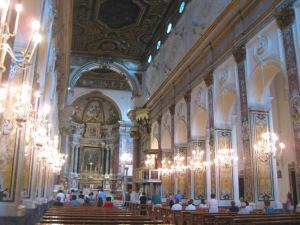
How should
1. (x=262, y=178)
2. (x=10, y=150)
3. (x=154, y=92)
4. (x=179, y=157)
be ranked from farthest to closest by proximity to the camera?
(x=154, y=92)
(x=179, y=157)
(x=262, y=178)
(x=10, y=150)

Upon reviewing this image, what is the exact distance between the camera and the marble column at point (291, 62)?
7.92m

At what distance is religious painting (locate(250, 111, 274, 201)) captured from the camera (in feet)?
31.4

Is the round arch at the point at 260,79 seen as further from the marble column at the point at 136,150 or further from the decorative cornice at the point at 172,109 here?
the marble column at the point at 136,150

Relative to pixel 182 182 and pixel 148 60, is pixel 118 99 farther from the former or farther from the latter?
pixel 182 182

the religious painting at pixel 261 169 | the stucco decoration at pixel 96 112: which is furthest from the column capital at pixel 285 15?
the stucco decoration at pixel 96 112

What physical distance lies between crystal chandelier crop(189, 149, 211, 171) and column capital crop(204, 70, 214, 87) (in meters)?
2.92

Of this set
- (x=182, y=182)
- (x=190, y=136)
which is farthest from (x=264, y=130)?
(x=182, y=182)

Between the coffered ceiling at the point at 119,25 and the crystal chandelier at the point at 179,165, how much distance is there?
766cm

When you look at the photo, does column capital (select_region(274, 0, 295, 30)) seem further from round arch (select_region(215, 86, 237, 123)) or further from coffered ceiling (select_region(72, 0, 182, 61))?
coffered ceiling (select_region(72, 0, 182, 61))

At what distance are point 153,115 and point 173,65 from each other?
16.3 ft

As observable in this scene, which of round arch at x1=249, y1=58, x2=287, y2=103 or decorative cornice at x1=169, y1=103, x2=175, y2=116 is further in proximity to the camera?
decorative cornice at x1=169, y1=103, x2=175, y2=116

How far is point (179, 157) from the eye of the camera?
16.7m

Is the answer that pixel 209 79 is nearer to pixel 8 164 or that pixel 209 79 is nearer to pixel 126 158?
pixel 8 164

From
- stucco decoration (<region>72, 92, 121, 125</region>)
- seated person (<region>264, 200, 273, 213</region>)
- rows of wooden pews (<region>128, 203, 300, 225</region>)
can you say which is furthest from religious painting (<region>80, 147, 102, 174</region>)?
seated person (<region>264, 200, 273, 213</region>)
